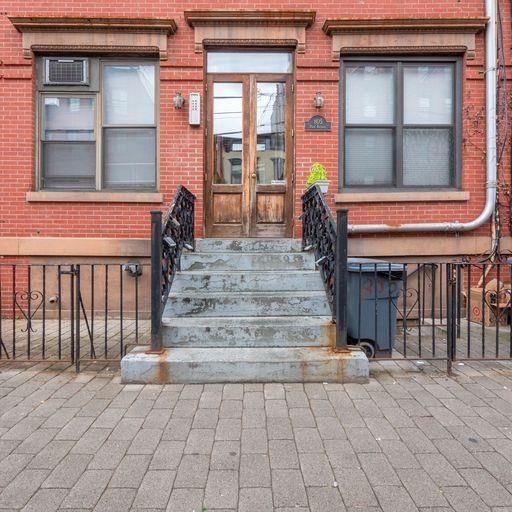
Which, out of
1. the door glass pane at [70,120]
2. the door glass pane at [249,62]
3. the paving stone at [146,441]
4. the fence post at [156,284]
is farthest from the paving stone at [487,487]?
the door glass pane at [70,120]

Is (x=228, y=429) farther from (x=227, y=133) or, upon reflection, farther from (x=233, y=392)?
(x=227, y=133)

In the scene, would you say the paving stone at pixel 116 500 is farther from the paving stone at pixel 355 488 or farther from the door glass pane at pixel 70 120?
the door glass pane at pixel 70 120

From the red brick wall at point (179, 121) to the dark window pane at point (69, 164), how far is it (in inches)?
11.0

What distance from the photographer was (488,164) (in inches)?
294

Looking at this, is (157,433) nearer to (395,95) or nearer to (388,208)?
(388,208)

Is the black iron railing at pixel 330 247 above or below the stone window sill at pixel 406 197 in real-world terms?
below

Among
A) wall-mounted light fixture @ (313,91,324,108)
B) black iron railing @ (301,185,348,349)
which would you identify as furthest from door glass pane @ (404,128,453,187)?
black iron railing @ (301,185,348,349)

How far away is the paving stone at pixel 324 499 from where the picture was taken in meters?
2.48

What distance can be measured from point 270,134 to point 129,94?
2.56m

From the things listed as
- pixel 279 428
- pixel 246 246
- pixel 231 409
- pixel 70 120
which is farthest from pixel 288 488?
pixel 70 120

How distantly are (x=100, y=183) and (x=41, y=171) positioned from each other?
1.04 m

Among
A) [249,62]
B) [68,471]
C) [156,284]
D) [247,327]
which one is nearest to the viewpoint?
[68,471]

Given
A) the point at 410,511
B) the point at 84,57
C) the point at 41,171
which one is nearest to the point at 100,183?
the point at 41,171

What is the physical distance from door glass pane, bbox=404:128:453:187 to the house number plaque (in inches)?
58.9
